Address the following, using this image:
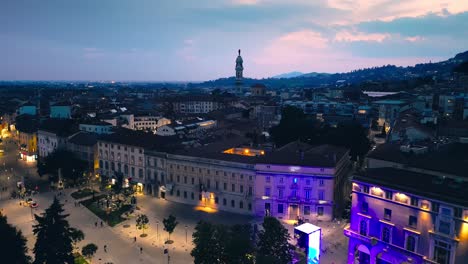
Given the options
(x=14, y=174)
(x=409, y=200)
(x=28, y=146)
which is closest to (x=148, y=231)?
(x=409, y=200)

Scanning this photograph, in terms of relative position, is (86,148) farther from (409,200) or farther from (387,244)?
(409,200)

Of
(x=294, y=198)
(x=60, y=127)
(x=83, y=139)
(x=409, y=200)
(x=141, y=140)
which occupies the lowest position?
(x=294, y=198)

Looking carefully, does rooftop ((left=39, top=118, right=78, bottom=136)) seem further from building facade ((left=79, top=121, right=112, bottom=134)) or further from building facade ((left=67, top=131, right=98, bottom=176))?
building facade ((left=67, top=131, right=98, bottom=176))

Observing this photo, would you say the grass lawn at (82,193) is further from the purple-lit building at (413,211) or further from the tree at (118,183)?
the purple-lit building at (413,211)

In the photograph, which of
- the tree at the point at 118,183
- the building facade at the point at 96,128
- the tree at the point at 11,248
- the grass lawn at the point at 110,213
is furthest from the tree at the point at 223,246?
the building facade at the point at 96,128

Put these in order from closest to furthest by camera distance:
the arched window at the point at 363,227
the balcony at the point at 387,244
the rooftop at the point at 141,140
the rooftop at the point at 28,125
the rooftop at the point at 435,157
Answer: the balcony at the point at 387,244 < the rooftop at the point at 435,157 < the arched window at the point at 363,227 < the rooftop at the point at 141,140 < the rooftop at the point at 28,125

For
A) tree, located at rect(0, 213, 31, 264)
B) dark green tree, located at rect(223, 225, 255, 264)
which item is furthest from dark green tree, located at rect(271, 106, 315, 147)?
tree, located at rect(0, 213, 31, 264)

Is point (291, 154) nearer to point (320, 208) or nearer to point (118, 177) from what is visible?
point (320, 208)
